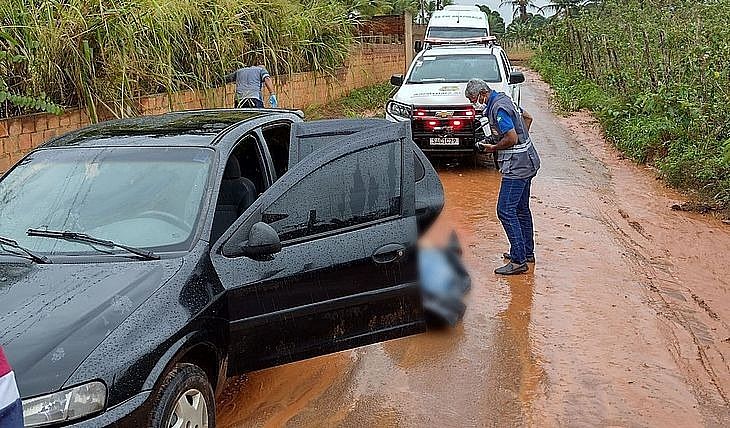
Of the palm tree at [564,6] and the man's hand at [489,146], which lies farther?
the palm tree at [564,6]

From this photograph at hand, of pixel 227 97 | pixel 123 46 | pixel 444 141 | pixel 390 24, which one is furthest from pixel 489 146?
pixel 390 24

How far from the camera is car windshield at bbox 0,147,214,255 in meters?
4.05

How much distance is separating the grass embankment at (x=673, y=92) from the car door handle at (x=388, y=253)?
4940mm

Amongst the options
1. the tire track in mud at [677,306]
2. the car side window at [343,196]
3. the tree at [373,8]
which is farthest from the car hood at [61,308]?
the tree at [373,8]

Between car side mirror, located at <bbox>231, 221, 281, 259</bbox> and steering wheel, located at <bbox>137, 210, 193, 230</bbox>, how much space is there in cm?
35

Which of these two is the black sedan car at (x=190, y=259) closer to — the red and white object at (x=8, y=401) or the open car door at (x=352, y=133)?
the open car door at (x=352, y=133)

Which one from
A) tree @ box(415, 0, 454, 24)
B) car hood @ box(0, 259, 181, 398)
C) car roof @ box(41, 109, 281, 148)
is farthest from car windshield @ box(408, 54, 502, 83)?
tree @ box(415, 0, 454, 24)

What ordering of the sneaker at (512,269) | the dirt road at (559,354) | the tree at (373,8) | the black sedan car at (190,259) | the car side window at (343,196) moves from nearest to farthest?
1. the black sedan car at (190,259)
2. the car side window at (343,196)
3. the dirt road at (559,354)
4. the sneaker at (512,269)
5. the tree at (373,8)

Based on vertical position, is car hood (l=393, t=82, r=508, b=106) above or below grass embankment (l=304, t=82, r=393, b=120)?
above

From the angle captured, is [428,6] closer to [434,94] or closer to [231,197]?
[434,94]

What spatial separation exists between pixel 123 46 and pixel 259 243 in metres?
7.38

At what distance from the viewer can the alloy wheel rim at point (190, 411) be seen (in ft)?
11.2

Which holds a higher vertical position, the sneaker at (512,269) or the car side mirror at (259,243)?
the car side mirror at (259,243)

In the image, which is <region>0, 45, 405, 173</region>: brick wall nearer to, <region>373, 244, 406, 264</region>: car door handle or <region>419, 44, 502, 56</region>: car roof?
<region>419, 44, 502, 56</region>: car roof
